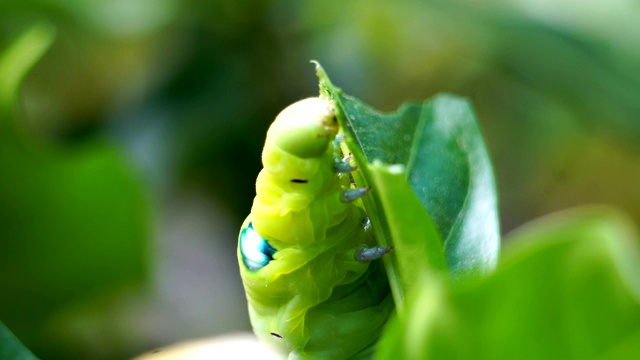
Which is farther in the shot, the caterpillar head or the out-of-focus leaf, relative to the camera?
the out-of-focus leaf

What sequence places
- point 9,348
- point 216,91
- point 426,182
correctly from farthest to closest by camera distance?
point 216,91 < point 426,182 < point 9,348

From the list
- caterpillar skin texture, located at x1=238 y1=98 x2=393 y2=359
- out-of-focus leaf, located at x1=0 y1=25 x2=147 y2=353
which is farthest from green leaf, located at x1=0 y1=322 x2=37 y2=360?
out-of-focus leaf, located at x1=0 y1=25 x2=147 y2=353

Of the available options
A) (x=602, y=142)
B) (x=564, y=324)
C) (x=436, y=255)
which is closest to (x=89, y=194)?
(x=436, y=255)

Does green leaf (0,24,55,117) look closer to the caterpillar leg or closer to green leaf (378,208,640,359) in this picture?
the caterpillar leg

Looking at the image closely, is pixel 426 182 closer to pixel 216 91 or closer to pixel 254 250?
pixel 254 250

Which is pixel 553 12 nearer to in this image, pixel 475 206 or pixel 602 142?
pixel 602 142

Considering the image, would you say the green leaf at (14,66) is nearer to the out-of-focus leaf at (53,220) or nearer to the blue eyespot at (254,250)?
the out-of-focus leaf at (53,220)

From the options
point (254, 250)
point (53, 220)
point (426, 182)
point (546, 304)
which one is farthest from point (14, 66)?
point (546, 304)
